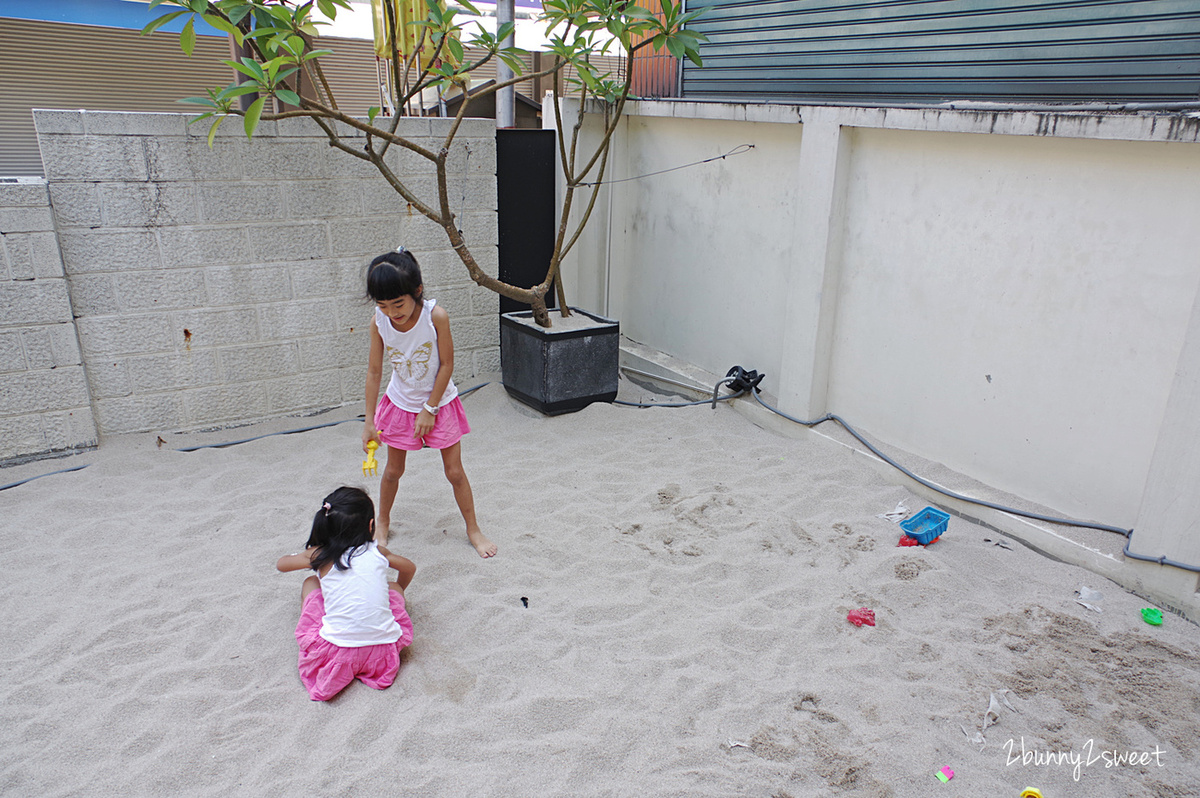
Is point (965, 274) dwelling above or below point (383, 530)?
above

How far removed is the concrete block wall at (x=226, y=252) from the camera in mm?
3994

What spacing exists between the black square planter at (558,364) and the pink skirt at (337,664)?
7.61 feet

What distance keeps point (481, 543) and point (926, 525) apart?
6.37 ft

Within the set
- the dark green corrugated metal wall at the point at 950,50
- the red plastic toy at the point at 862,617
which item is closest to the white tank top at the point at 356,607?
the red plastic toy at the point at 862,617

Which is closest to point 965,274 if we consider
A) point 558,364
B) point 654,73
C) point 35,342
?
point 558,364

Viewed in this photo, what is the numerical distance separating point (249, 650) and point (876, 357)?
3.25 m

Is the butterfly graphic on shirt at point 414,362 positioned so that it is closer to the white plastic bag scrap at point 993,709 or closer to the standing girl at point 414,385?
the standing girl at point 414,385

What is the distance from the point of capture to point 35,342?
154 inches

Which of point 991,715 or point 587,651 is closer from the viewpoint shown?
point 991,715

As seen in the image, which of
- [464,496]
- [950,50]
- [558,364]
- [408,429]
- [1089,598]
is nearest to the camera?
[1089,598]

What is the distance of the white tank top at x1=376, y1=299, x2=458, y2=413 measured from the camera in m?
3.14

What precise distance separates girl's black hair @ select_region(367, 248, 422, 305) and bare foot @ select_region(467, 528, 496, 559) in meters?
1.09

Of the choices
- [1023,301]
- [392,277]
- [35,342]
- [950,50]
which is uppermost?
[950,50]

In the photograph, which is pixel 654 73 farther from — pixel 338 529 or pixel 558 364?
pixel 338 529
